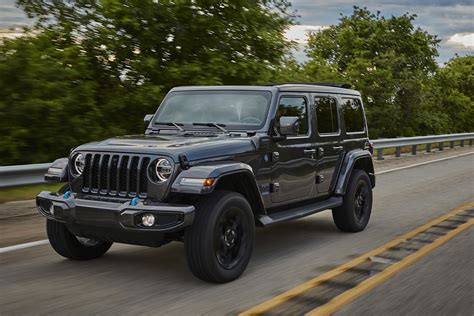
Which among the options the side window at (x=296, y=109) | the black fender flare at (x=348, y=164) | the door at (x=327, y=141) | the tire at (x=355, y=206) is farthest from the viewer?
the tire at (x=355, y=206)

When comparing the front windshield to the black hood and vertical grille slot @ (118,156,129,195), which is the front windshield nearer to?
the black hood

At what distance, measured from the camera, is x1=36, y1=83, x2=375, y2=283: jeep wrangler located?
515 centimetres

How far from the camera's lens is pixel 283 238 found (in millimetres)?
7512

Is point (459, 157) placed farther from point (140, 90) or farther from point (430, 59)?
point (430, 59)

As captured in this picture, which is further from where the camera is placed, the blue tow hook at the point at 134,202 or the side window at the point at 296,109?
the side window at the point at 296,109

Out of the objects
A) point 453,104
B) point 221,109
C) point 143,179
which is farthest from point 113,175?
point 453,104

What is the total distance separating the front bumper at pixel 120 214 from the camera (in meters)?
4.98

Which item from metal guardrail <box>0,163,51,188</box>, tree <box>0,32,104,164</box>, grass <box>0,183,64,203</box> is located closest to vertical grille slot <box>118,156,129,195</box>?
metal guardrail <box>0,163,51,188</box>

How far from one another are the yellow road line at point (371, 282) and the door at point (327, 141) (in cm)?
137

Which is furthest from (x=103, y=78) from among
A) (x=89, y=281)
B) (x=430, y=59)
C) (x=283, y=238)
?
(x=430, y=59)

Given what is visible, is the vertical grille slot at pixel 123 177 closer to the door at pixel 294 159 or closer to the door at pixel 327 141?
the door at pixel 294 159

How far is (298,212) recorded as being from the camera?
22.1ft

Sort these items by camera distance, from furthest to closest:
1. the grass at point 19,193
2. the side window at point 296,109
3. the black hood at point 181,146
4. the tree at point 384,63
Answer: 1. the tree at point 384,63
2. the grass at point 19,193
3. the side window at point 296,109
4. the black hood at point 181,146

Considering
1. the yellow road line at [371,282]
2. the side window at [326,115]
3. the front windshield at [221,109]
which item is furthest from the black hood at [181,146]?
the yellow road line at [371,282]
